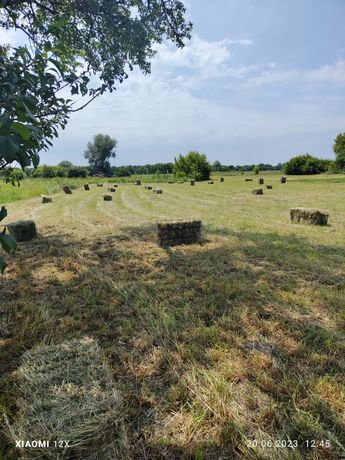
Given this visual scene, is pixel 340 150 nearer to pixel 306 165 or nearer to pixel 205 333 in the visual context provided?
pixel 306 165

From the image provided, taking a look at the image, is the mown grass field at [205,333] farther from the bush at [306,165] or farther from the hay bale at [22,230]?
the bush at [306,165]

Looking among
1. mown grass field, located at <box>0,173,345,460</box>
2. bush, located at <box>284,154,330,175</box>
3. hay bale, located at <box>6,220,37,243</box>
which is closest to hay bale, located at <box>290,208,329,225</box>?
mown grass field, located at <box>0,173,345,460</box>

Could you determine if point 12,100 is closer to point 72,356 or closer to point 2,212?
point 2,212

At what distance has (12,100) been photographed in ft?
5.50

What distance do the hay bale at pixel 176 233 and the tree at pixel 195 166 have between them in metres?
39.2

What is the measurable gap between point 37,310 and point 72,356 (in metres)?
1.52

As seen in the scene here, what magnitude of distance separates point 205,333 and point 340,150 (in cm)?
4774

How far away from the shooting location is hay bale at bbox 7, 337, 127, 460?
158 cm

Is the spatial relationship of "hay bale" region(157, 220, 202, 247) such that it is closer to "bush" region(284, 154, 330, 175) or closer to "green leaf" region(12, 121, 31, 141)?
"green leaf" region(12, 121, 31, 141)

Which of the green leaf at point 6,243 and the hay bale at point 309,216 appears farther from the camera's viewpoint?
the hay bale at point 309,216

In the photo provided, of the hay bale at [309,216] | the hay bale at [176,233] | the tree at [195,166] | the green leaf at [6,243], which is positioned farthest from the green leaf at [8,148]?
the tree at [195,166]

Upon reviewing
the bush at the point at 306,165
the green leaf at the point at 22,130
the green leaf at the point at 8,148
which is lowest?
the green leaf at the point at 8,148

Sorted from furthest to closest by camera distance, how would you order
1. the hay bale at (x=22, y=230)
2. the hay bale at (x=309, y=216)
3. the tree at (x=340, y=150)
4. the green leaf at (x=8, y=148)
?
the tree at (x=340, y=150), the hay bale at (x=309, y=216), the hay bale at (x=22, y=230), the green leaf at (x=8, y=148)

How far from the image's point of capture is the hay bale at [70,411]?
158 centimetres
